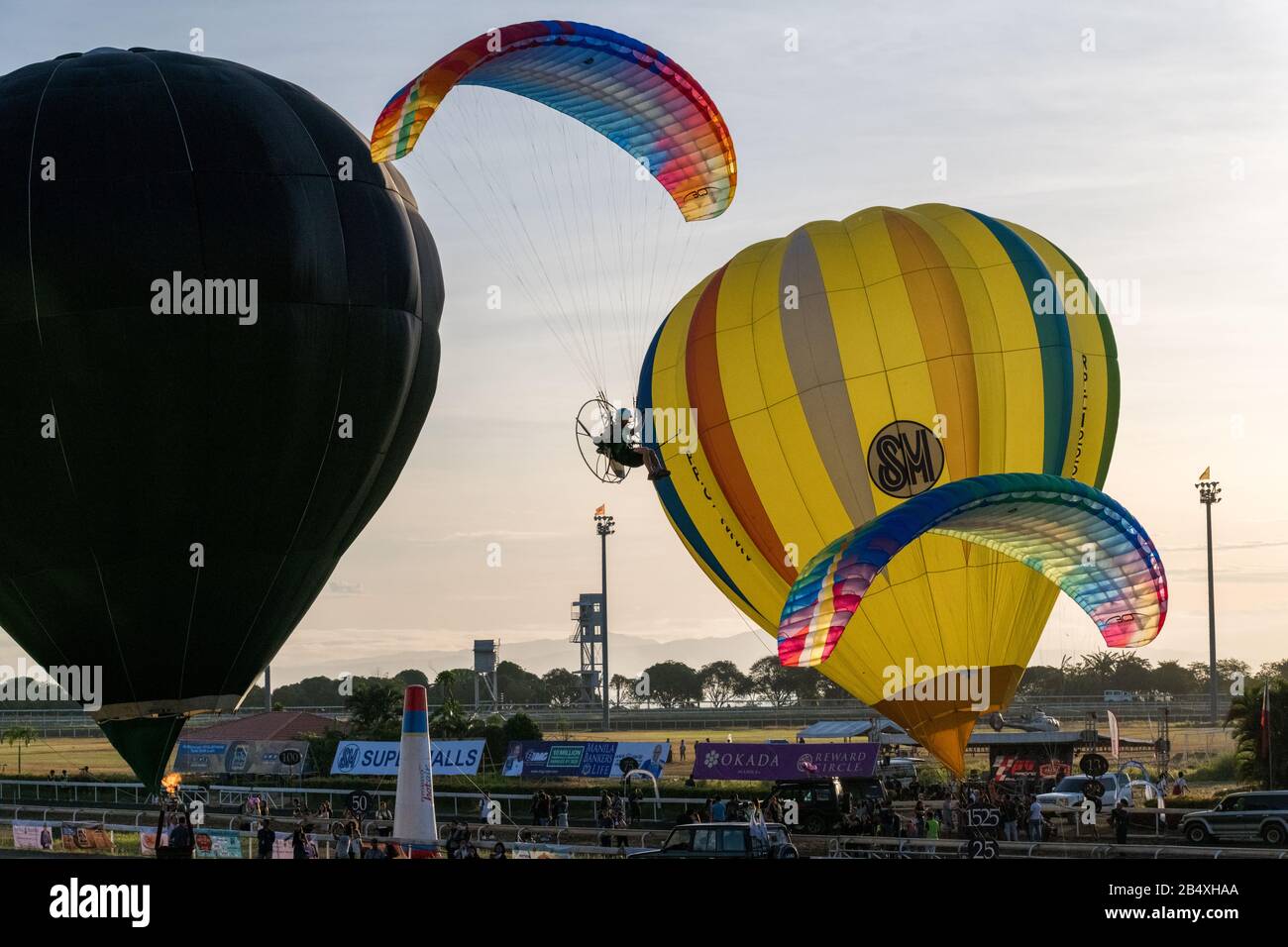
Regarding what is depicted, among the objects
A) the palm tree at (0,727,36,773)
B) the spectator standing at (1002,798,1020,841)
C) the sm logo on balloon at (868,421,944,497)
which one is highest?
the sm logo on balloon at (868,421,944,497)

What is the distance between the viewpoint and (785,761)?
43.0 m

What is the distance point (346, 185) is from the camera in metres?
30.3

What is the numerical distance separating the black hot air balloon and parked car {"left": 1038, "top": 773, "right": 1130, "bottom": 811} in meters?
18.2

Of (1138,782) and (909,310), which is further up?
(909,310)

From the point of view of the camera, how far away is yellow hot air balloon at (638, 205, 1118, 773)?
33.7 metres

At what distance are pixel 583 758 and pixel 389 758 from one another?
6358mm

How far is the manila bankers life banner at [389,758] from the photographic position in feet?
167

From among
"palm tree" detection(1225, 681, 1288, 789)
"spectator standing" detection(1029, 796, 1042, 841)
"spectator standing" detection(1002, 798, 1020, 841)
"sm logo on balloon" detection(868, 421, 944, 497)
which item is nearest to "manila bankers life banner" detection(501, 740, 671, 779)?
"spectator standing" detection(1002, 798, 1020, 841)

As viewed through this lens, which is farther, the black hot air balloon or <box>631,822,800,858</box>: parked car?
the black hot air balloon

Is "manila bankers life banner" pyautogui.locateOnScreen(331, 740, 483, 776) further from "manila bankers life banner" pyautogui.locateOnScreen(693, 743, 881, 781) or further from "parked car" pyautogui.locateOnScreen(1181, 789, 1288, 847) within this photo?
"parked car" pyautogui.locateOnScreen(1181, 789, 1288, 847)
